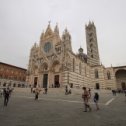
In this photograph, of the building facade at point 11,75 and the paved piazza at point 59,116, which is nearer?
the paved piazza at point 59,116

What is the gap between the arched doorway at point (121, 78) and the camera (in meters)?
44.5

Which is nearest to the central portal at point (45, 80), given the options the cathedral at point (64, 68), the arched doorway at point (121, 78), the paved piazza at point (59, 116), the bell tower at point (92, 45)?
the cathedral at point (64, 68)

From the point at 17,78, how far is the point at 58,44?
24782mm

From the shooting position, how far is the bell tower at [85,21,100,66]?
47.0 m

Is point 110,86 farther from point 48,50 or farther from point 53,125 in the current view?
point 53,125

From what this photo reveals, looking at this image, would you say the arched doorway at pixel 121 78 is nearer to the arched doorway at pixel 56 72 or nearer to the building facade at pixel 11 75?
the arched doorway at pixel 56 72

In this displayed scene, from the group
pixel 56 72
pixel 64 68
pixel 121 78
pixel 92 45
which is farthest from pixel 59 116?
Result: pixel 92 45

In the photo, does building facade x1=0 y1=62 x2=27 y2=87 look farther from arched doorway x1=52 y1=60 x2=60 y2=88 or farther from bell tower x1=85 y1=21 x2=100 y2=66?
bell tower x1=85 y1=21 x2=100 y2=66

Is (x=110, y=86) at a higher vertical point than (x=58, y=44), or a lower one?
lower

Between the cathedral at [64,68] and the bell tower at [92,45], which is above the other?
the bell tower at [92,45]

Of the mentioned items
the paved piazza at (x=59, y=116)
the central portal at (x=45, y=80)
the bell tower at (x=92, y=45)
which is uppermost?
the bell tower at (x=92, y=45)

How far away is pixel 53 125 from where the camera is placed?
449 cm

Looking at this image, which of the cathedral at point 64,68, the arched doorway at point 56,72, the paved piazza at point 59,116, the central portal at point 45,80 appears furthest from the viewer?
the central portal at point 45,80

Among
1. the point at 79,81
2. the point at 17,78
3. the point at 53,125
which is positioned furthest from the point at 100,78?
the point at 53,125
